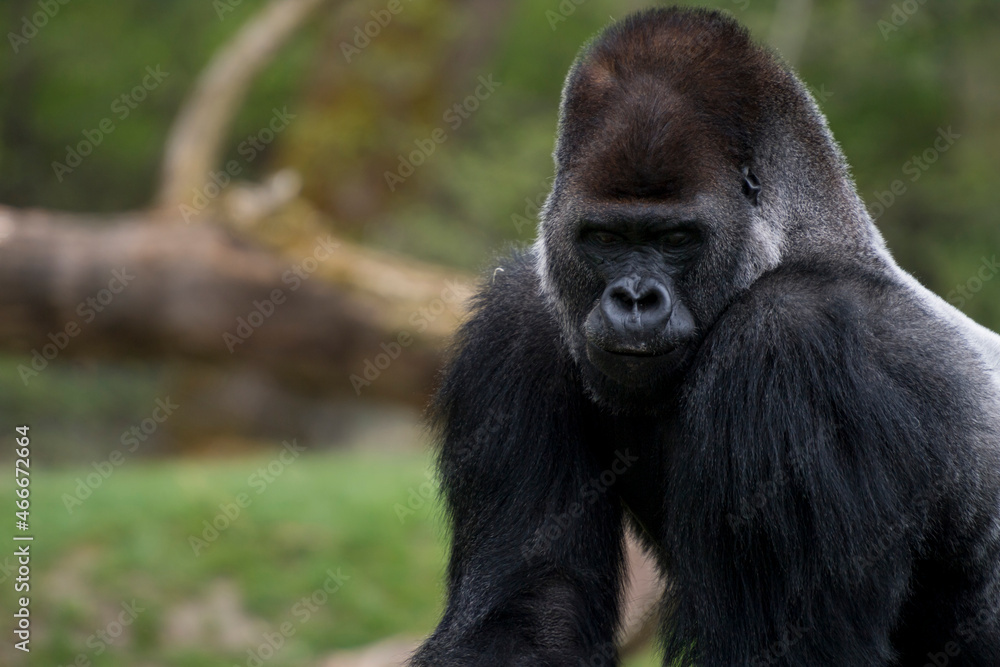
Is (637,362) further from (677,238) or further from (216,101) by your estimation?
(216,101)

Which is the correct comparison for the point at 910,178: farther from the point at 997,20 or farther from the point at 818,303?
the point at 818,303

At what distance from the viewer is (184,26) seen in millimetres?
19375

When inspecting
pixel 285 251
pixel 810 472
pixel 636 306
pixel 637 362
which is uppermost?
pixel 285 251

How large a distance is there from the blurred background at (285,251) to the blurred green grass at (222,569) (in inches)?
0.9

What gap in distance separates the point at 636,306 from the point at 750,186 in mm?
596

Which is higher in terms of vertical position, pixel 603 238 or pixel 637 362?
pixel 603 238

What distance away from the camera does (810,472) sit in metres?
3.14

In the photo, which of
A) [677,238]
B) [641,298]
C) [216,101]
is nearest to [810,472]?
[641,298]

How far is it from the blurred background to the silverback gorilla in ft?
3.41

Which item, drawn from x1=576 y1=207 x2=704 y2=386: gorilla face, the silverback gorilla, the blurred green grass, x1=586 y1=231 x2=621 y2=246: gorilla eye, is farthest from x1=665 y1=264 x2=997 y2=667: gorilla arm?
the blurred green grass

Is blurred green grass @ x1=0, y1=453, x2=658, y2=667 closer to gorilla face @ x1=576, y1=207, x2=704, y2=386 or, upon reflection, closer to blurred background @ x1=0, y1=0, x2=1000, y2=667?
blurred background @ x1=0, y1=0, x2=1000, y2=667

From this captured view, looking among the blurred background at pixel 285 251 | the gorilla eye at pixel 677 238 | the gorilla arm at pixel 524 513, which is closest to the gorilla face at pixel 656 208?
the gorilla eye at pixel 677 238

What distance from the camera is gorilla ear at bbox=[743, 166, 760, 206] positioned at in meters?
3.51

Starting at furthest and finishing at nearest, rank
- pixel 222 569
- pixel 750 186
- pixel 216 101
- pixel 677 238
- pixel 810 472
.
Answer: pixel 216 101
pixel 222 569
pixel 750 186
pixel 677 238
pixel 810 472
